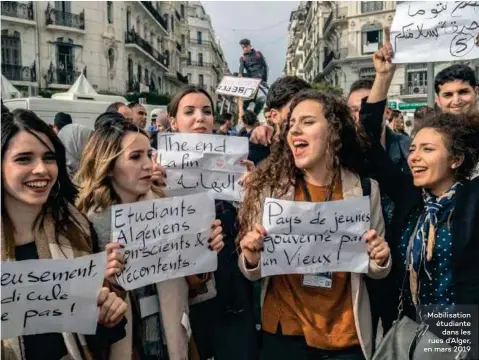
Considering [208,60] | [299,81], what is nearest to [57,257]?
[299,81]

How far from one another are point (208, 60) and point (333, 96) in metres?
90.3

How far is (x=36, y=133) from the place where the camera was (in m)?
2.29

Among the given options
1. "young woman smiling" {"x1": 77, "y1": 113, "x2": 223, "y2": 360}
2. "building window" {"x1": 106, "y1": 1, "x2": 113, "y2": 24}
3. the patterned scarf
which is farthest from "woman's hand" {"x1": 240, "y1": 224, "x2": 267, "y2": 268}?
"building window" {"x1": 106, "y1": 1, "x2": 113, "y2": 24}

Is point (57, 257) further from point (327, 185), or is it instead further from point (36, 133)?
point (327, 185)

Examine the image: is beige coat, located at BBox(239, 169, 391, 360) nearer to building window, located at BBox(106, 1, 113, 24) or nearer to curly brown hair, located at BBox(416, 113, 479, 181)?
curly brown hair, located at BBox(416, 113, 479, 181)

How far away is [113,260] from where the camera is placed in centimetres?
232

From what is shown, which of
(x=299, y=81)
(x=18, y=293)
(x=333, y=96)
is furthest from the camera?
(x=299, y=81)

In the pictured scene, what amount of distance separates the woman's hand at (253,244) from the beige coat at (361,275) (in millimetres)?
39

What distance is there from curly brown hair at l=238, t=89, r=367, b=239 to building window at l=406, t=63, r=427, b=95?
43.9m

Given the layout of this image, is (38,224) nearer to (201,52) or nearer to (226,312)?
(226,312)

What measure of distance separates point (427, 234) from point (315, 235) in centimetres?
51

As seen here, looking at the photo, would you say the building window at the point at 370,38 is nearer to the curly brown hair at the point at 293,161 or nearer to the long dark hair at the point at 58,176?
the curly brown hair at the point at 293,161

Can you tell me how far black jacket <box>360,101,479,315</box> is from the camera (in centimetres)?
221

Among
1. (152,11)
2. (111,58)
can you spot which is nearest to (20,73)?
(111,58)
